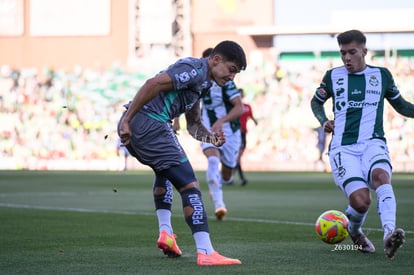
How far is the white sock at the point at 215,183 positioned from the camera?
12.3 m

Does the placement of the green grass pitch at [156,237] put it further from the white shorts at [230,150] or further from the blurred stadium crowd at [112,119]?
the blurred stadium crowd at [112,119]

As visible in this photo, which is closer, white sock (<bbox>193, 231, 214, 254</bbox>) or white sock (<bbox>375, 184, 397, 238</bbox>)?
white sock (<bbox>193, 231, 214, 254</bbox>)

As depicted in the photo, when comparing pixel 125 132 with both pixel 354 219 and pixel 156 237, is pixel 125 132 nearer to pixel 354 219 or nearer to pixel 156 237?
pixel 354 219

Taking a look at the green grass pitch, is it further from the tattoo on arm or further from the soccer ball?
the tattoo on arm

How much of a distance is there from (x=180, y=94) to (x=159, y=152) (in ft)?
1.58

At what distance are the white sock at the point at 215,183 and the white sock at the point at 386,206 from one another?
472 centimetres

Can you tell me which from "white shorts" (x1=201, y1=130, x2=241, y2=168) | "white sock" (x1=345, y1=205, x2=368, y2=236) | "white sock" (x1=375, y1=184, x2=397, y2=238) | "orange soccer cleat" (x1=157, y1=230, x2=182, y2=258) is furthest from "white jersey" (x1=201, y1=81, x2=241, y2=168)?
"white sock" (x1=375, y1=184, x2=397, y2=238)

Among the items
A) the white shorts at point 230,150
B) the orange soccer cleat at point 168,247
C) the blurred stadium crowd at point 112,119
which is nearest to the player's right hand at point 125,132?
the orange soccer cleat at point 168,247

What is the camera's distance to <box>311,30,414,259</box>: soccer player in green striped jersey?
7918mm

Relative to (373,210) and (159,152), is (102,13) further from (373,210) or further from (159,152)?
(159,152)

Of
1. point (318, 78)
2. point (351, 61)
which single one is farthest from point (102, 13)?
point (351, 61)

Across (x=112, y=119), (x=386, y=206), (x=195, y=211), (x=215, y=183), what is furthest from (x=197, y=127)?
(x=112, y=119)

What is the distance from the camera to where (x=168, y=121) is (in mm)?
7656

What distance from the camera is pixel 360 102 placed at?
8195mm
